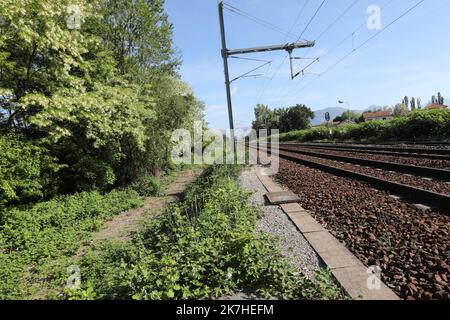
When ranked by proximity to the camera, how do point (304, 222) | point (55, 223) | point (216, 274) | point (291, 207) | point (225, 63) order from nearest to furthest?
point (216, 274) → point (304, 222) → point (291, 207) → point (55, 223) → point (225, 63)

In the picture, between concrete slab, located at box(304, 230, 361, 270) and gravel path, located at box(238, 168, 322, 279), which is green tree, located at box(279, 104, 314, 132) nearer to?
gravel path, located at box(238, 168, 322, 279)

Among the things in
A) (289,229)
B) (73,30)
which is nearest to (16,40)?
(73,30)

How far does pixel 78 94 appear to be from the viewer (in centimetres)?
1168

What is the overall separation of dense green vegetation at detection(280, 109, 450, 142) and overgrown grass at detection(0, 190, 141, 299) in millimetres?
23230

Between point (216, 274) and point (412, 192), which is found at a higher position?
point (412, 192)

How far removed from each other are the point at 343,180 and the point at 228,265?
730 cm

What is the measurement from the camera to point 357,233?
5.24 metres

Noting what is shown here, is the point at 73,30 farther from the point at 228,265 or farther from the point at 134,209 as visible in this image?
the point at 228,265

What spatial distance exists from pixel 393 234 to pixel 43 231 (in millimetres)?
9162

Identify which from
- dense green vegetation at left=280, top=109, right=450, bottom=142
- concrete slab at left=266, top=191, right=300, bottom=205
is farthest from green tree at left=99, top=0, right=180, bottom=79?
dense green vegetation at left=280, top=109, right=450, bottom=142

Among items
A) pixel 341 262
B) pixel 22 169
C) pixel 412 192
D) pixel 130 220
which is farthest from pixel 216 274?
pixel 22 169

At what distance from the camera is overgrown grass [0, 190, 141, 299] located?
22.8 feet

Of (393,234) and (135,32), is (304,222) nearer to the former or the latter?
(393,234)

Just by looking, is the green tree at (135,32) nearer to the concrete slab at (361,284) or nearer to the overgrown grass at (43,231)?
the overgrown grass at (43,231)
